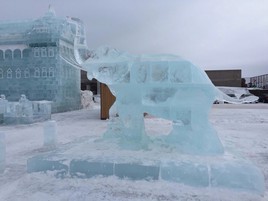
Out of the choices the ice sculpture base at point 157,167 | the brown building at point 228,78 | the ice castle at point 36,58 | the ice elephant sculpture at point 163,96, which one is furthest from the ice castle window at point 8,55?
the brown building at point 228,78

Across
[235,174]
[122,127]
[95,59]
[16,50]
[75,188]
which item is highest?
[16,50]

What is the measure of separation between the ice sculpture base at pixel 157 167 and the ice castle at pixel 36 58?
10734 millimetres

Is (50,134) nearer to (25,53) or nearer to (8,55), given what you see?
(25,53)

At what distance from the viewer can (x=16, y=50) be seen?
14953mm

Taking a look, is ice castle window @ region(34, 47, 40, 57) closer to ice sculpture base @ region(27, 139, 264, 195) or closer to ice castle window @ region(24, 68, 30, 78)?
ice castle window @ region(24, 68, 30, 78)

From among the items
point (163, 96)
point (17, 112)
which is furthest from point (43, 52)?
point (163, 96)

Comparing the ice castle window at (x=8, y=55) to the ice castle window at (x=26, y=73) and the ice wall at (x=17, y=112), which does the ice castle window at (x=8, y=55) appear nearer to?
the ice castle window at (x=26, y=73)

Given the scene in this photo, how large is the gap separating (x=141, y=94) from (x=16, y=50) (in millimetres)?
12386

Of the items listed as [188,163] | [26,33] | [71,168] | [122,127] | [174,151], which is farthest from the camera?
[26,33]

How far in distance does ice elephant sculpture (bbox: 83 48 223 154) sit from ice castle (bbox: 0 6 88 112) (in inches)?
399

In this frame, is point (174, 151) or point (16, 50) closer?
point (174, 151)

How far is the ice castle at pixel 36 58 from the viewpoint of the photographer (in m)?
14.6

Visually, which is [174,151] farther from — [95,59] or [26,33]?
[26,33]

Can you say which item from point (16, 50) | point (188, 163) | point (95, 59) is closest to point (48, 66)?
point (16, 50)
